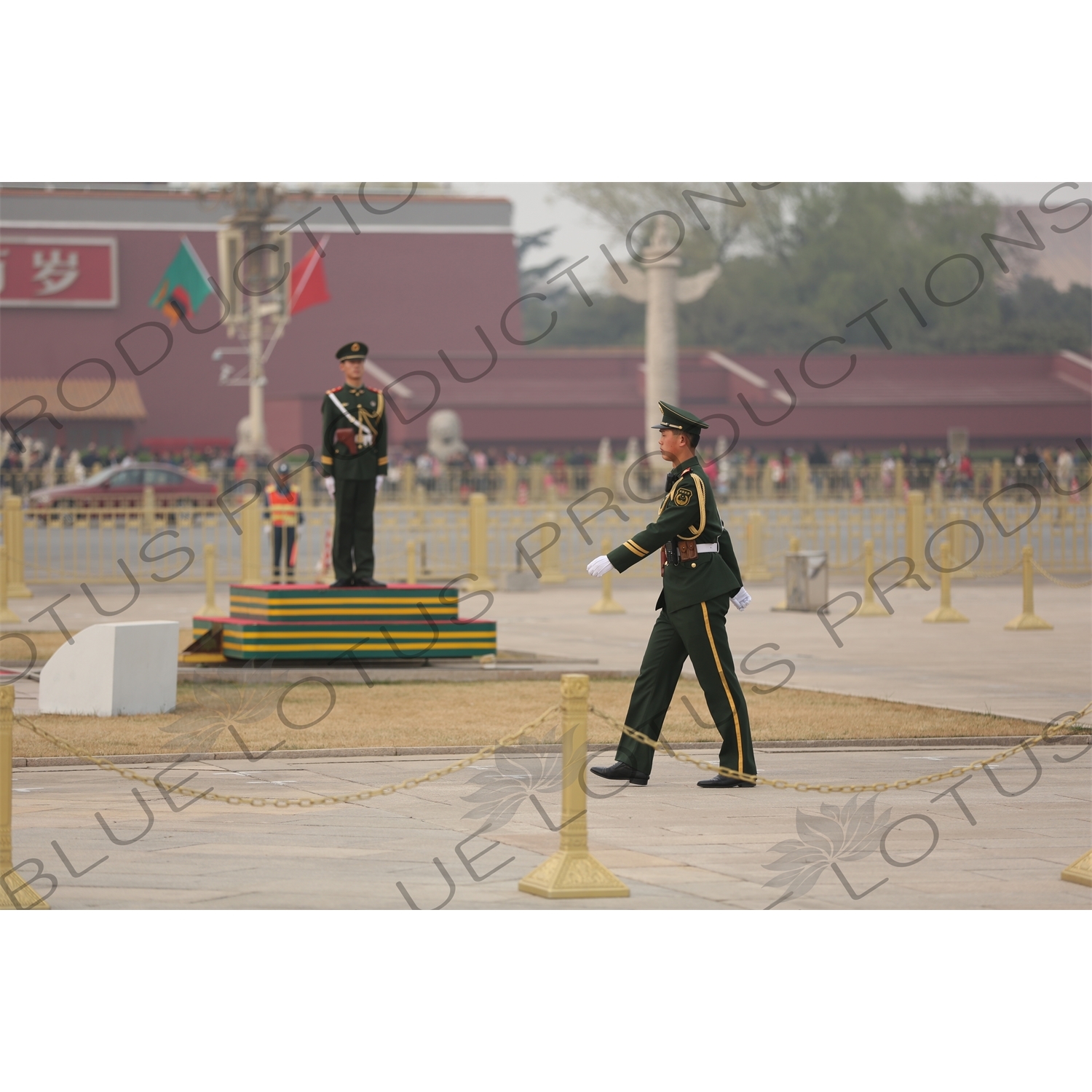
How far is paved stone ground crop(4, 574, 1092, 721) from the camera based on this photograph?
9891mm

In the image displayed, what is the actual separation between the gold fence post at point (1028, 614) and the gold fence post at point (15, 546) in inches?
388

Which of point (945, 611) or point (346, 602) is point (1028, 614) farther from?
point (346, 602)

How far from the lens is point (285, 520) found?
1700cm

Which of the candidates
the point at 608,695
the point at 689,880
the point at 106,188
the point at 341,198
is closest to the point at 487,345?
the point at 341,198

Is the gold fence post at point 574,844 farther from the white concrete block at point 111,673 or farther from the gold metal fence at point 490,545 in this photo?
the gold metal fence at point 490,545

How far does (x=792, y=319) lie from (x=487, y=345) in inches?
460

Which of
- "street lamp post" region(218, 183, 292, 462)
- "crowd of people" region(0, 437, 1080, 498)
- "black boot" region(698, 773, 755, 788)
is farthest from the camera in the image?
"street lamp post" region(218, 183, 292, 462)

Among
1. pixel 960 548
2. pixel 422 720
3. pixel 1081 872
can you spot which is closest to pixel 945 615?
pixel 960 548

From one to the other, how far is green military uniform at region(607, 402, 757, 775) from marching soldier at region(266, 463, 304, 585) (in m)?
10.7

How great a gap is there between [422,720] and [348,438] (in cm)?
255

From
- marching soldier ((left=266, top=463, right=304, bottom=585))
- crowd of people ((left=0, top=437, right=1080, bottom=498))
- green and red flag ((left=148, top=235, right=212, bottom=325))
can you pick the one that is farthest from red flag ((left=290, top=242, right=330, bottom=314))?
marching soldier ((left=266, top=463, right=304, bottom=585))

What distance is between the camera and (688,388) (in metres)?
45.6

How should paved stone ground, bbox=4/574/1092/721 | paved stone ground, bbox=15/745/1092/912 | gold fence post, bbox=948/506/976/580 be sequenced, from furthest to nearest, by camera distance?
gold fence post, bbox=948/506/976/580, paved stone ground, bbox=4/574/1092/721, paved stone ground, bbox=15/745/1092/912

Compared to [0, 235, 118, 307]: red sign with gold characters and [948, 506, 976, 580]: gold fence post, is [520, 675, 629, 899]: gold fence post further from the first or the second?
[0, 235, 118, 307]: red sign with gold characters
